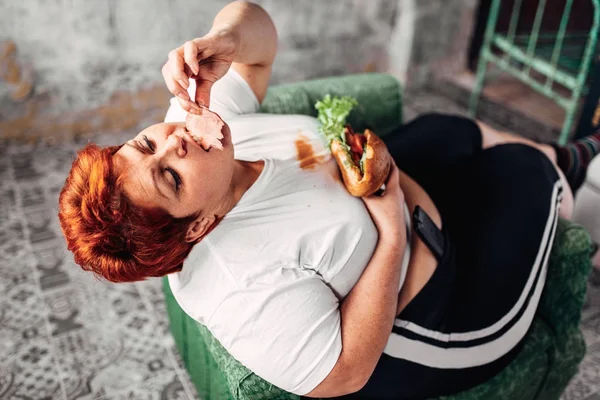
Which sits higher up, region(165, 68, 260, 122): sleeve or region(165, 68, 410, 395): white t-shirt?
region(165, 68, 260, 122): sleeve

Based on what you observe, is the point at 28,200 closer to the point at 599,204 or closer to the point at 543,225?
the point at 543,225

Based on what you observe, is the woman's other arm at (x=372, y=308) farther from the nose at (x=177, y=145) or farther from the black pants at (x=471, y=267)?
the nose at (x=177, y=145)

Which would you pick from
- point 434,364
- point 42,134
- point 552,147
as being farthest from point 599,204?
point 42,134

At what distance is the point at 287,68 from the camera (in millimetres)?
3209

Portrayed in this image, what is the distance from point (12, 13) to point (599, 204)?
8.64ft

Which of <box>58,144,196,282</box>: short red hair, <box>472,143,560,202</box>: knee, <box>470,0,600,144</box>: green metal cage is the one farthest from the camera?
<box>470,0,600,144</box>: green metal cage

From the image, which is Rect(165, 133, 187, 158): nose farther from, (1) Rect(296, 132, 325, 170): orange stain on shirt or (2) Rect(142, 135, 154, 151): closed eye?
(1) Rect(296, 132, 325, 170): orange stain on shirt

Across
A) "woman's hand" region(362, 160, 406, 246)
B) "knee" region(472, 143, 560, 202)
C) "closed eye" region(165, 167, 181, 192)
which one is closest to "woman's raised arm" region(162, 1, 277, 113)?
"closed eye" region(165, 167, 181, 192)

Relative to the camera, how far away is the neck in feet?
3.62

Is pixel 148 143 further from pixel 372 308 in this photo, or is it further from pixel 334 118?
pixel 372 308

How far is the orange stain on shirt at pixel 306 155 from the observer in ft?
3.99

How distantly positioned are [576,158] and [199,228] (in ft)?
4.27

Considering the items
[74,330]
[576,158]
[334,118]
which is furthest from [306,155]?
[74,330]

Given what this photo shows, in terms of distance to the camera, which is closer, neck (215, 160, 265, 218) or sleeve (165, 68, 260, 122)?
neck (215, 160, 265, 218)
